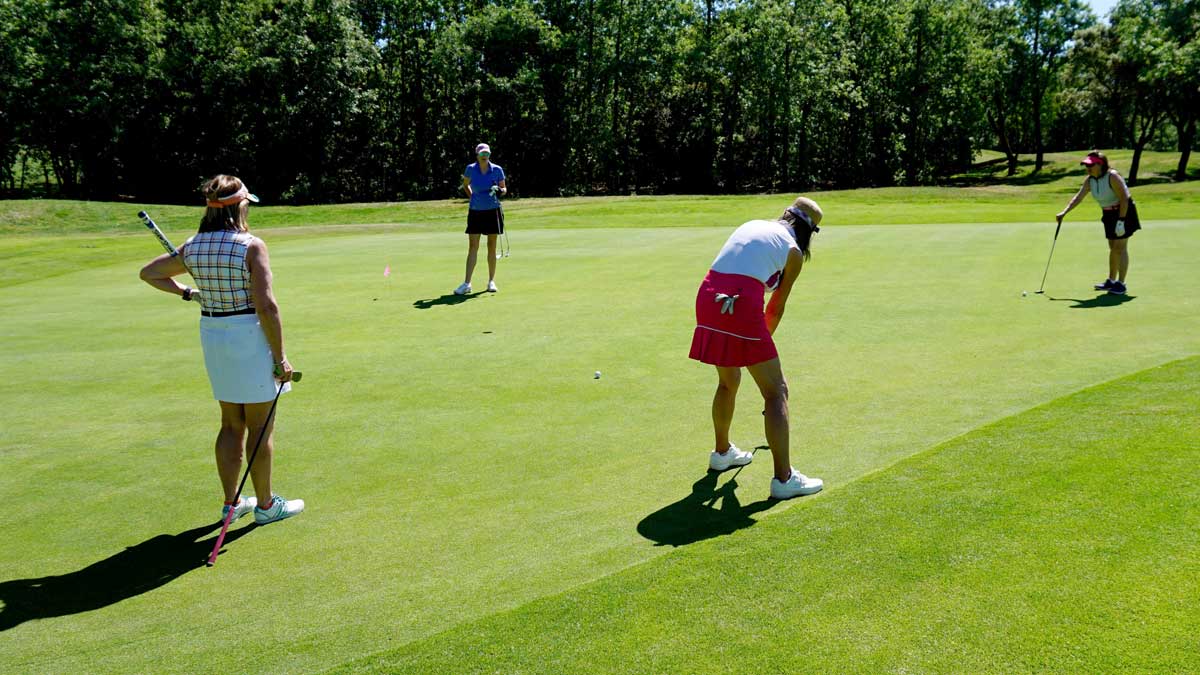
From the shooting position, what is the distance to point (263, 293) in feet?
18.5

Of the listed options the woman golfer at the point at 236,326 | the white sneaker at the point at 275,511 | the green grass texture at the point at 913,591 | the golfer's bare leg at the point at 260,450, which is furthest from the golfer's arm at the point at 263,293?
the green grass texture at the point at 913,591

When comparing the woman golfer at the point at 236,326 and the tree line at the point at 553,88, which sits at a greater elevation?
the tree line at the point at 553,88

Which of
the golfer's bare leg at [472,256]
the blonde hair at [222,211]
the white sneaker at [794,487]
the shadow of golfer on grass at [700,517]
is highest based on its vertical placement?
the blonde hair at [222,211]

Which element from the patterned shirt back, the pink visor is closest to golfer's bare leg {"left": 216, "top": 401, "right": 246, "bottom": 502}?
the patterned shirt back

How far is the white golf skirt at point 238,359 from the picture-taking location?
18.8ft

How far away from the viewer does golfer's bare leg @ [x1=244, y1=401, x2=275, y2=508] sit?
19.2 feet

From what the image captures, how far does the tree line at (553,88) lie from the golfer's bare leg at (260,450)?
4693 cm

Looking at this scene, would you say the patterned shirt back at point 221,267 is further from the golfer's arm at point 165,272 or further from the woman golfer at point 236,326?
the golfer's arm at point 165,272

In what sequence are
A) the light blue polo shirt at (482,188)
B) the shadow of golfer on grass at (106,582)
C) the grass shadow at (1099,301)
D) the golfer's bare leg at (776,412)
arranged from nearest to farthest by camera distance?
the shadow of golfer on grass at (106,582), the golfer's bare leg at (776,412), the grass shadow at (1099,301), the light blue polo shirt at (482,188)

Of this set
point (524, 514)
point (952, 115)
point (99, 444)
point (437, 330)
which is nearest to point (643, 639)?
point (524, 514)

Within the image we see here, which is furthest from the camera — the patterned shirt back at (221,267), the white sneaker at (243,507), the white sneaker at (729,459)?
the white sneaker at (729,459)

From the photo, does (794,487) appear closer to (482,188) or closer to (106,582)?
(106,582)

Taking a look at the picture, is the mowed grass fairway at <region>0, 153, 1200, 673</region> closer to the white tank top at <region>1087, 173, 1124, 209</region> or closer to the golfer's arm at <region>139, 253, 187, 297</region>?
the golfer's arm at <region>139, 253, 187, 297</region>

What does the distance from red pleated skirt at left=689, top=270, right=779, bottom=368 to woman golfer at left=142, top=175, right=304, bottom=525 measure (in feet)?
9.01
